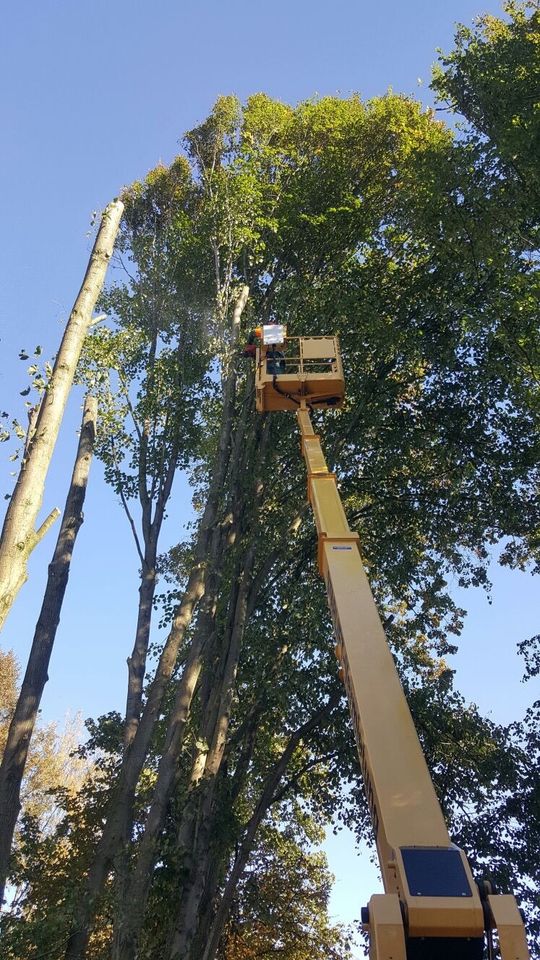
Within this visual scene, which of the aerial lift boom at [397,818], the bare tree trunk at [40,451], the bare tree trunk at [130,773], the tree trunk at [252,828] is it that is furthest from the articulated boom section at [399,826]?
the tree trunk at [252,828]

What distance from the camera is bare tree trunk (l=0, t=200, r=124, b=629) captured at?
3754 millimetres

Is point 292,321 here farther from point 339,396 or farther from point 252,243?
point 339,396

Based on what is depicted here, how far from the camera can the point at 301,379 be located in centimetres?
762

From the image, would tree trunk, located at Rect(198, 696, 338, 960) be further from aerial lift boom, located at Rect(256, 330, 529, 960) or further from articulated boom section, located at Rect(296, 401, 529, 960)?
articulated boom section, located at Rect(296, 401, 529, 960)

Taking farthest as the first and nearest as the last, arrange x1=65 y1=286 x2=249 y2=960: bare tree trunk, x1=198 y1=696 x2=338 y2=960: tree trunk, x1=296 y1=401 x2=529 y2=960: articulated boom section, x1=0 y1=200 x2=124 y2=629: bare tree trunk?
x1=198 y1=696 x2=338 y2=960: tree trunk
x1=65 y1=286 x2=249 y2=960: bare tree trunk
x1=0 y1=200 x2=124 y2=629: bare tree trunk
x1=296 y1=401 x2=529 y2=960: articulated boom section

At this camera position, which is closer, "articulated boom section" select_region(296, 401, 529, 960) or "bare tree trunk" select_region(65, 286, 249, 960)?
"articulated boom section" select_region(296, 401, 529, 960)

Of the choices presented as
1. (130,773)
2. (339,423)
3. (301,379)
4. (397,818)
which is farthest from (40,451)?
(339,423)

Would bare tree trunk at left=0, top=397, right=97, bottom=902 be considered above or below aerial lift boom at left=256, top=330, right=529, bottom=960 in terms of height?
above

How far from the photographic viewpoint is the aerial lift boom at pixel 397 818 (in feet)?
9.32

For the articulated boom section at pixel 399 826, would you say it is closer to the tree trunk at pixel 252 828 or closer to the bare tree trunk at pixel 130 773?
the bare tree trunk at pixel 130 773

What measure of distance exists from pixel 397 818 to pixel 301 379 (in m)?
5.05

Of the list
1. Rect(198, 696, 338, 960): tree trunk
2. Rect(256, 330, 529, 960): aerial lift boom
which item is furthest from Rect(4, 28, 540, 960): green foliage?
Rect(256, 330, 529, 960): aerial lift boom

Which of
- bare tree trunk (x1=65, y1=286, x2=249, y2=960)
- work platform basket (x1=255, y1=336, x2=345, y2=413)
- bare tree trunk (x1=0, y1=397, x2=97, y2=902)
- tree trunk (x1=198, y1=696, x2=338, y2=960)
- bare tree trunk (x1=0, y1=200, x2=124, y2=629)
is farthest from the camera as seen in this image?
tree trunk (x1=198, y1=696, x2=338, y2=960)

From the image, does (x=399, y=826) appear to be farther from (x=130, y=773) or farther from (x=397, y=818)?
(x=130, y=773)
